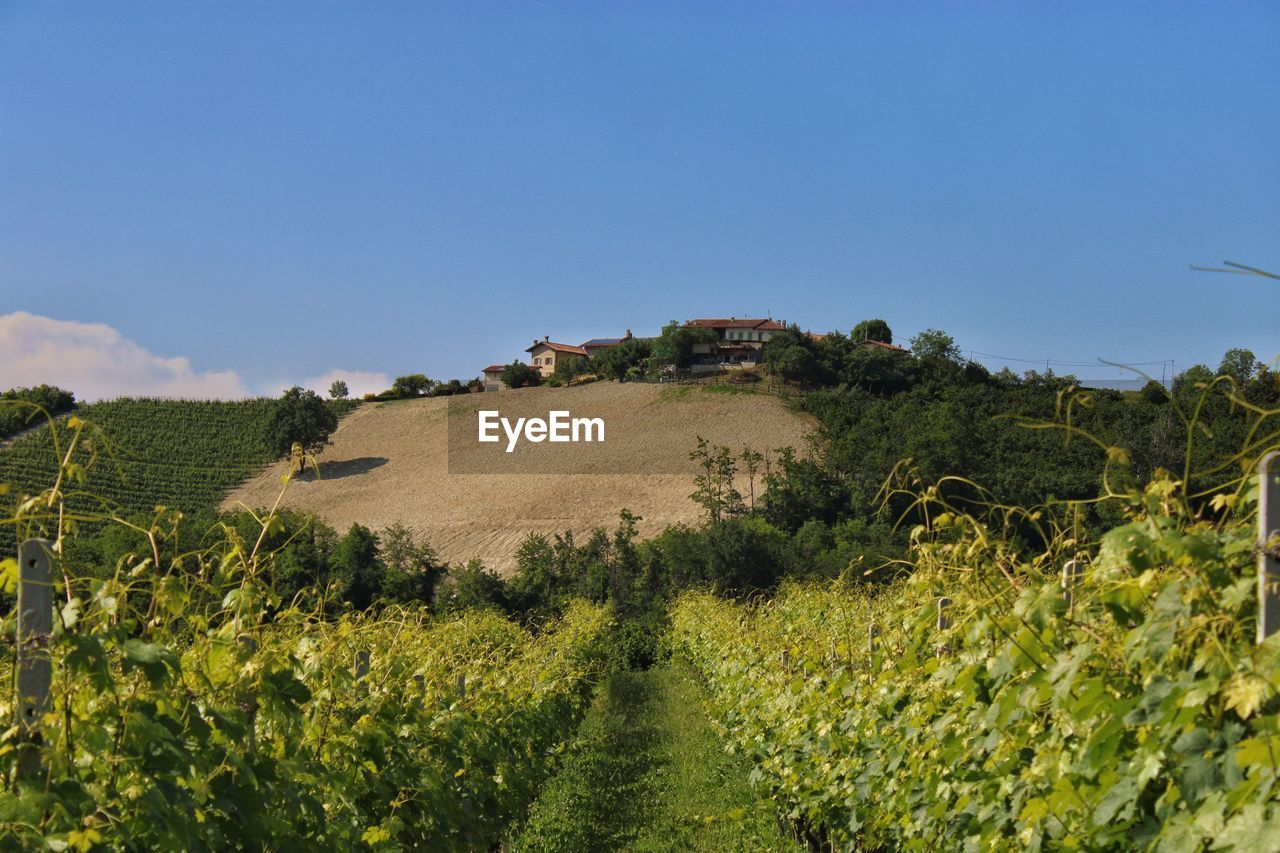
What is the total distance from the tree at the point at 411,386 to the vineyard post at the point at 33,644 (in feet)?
274

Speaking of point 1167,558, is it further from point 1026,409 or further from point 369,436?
point 369,436

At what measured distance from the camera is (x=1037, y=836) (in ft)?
8.76

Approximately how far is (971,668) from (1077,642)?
676mm

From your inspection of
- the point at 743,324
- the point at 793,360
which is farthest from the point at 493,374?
the point at 793,360

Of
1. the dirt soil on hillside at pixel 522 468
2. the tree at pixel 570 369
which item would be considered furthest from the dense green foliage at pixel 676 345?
the dirt soil on hillside at pixel 522 468

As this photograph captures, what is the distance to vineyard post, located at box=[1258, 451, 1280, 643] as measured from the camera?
6.41ft

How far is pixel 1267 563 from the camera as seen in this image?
77.6 inches

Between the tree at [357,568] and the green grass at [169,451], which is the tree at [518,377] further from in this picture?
the tree at [357,568]

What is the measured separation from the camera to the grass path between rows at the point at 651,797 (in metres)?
7.60

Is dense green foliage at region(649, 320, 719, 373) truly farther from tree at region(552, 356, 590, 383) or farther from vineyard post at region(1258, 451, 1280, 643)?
vineyard post at region(1258, 451, 1280, 643)

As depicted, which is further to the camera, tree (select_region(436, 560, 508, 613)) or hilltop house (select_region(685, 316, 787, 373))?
hilltop house (select_region(685, 316, 787, 373))

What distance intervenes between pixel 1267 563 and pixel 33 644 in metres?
2.41

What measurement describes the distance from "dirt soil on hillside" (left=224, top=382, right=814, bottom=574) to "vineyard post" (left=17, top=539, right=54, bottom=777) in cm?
4234

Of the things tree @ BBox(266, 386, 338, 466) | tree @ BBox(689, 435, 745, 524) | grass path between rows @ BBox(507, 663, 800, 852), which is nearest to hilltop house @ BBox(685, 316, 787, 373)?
tree @ BBox(266, 386, 338, 466)
